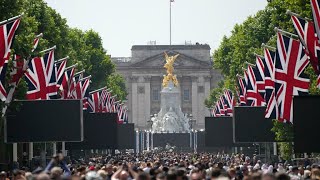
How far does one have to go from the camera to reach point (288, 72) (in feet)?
180

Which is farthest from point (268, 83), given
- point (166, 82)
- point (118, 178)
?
point (166, 82)

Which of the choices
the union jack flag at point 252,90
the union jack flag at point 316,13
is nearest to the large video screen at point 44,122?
the union jack flag at point 252,90

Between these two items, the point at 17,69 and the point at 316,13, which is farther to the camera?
the point at 17,69

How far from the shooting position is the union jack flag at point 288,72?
53781mm

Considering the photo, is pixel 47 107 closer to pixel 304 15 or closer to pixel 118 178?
pixel 304 15

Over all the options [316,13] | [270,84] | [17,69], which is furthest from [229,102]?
[316,13]

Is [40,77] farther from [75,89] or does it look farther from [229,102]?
[229,102]

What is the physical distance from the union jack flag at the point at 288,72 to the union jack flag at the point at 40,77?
1180 cm

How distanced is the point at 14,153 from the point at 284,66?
2061 cm

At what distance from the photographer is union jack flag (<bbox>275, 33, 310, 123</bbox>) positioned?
53781mm

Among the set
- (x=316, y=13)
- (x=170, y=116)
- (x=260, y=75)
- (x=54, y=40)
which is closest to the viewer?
(x=316, y=13)

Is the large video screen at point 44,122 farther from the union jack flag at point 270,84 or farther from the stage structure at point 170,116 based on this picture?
the stage structure at point 170,116

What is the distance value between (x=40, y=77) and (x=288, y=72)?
522 inches

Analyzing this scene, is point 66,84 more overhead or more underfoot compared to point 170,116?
more underfoot
